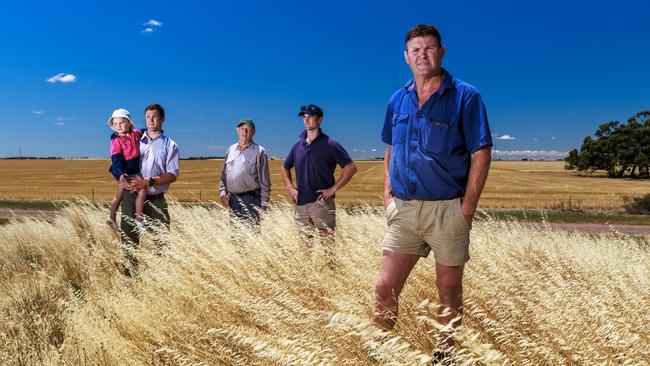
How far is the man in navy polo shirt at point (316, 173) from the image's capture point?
525cm

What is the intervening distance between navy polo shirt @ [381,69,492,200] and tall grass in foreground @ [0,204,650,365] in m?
0.63

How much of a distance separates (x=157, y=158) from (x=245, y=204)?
108 centimetres

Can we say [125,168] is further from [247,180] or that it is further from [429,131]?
[429,131]

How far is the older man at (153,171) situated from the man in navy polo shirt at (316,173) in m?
1.37

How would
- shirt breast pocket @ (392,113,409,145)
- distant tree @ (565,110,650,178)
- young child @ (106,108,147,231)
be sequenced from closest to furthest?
1. shirt breast pocket @ (392,113,409,145)
2. young child @ (106,108,147,231)
3. distant tree @ (565,110,650,178)

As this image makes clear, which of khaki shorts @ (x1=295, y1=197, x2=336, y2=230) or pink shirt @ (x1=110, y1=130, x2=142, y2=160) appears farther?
pink shirt @ (x1=110, y1=130, x2=142, y2=160)

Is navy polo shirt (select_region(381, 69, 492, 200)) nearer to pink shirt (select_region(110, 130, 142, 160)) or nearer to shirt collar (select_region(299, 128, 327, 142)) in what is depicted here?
shirt collar (select_region(299, 128, 327, 142))

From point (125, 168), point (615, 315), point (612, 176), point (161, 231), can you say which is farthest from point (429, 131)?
point (612, 176)

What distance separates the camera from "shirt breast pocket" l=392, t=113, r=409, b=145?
282 cm

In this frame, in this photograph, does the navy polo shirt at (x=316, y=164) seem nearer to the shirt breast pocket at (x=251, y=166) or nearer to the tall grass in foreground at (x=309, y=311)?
the tall grass in foreground at (x=309, y=311)

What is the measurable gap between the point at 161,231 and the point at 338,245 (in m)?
1.69

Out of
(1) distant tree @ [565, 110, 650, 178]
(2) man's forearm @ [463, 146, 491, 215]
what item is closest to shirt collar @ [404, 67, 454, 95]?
(2) man's forearm @ [463, 146, 491, 215]

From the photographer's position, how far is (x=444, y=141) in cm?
266

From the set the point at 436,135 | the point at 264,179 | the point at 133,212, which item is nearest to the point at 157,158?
the point at 133,212
